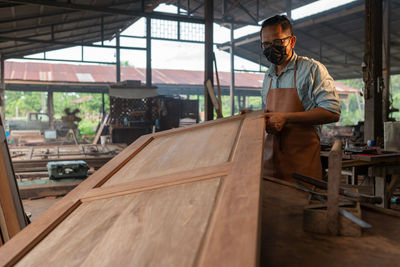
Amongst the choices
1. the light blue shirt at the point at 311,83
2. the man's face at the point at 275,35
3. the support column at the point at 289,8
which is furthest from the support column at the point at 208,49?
the support column at the point at 289,8

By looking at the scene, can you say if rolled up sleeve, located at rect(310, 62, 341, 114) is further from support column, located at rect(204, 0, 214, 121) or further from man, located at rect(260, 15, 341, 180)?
support column, located at rect(204, 0, 214, 121)

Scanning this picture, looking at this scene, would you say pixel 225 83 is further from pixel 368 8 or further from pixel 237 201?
pixel 237 201

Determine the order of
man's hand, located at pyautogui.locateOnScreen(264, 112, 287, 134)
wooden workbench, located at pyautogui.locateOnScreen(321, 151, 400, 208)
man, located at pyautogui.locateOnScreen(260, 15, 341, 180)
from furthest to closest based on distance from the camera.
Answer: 1. wooden workbench, located at pyautogui.locateOnScreen(321, 151, 400, 208)
2. man, located at pyautogui.locateOnScreen(260, 15, 341, 180)
3. man's hand, located at pyautogui.locateOnScreen(264, 112, 287, 134)

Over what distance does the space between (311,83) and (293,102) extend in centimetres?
17


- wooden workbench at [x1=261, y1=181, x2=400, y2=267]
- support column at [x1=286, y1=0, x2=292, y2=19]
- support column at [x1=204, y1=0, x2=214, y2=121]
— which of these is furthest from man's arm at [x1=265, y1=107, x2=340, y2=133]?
support column at [x1=286, y1=0, x2=292, y2=19]

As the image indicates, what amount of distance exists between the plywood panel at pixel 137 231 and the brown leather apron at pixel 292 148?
115 cm

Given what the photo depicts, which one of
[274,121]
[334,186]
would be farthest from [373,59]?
[334,186]

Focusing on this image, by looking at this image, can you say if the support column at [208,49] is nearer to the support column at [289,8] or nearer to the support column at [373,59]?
the support column at [373,59]

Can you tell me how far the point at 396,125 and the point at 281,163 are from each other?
311cm

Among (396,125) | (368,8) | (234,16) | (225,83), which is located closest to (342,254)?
(396,125)

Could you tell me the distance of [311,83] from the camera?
1951 millimetres

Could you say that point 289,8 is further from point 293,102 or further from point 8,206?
point 8,206

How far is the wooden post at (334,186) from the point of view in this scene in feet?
3.29

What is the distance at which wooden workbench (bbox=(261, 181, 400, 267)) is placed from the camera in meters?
0.94
